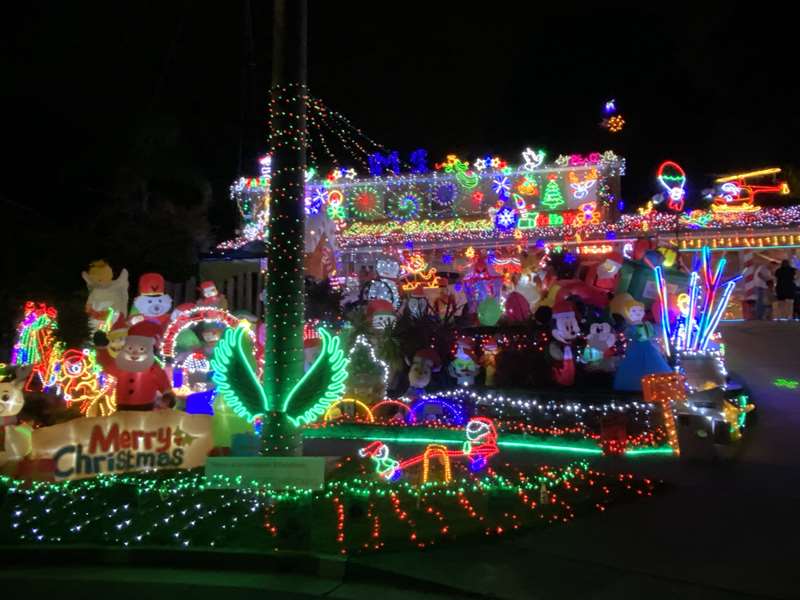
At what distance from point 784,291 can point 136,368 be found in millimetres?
14146

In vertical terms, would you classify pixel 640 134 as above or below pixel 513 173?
above

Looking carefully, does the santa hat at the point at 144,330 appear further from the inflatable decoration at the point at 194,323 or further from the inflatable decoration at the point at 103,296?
the inflatable decoration at the point at 103,296

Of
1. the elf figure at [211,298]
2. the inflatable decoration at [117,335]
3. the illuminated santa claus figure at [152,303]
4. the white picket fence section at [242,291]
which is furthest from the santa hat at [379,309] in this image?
the white picket fence section at [242,291]

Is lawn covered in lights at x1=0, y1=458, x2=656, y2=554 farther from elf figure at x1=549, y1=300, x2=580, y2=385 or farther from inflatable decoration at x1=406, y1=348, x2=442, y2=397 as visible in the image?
inflatable decoration at x1=406, y1=348, x2=442, y2=397

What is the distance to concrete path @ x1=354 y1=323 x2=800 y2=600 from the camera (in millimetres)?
4855

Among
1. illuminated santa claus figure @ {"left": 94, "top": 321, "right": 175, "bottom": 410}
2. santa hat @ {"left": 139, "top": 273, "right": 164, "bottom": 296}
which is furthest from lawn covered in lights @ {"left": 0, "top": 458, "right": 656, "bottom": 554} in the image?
santa hat @ {"left": 139, "top": 273, "right": 164, "bottom": 296}

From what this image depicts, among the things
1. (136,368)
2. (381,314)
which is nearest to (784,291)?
(381,314)

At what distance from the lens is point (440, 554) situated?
5.63m

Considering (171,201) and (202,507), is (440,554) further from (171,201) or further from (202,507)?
(171,201)

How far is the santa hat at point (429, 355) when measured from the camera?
Result: 1202 centimetres

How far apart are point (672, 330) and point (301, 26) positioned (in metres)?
6.90

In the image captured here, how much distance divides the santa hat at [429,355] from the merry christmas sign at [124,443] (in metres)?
4.31

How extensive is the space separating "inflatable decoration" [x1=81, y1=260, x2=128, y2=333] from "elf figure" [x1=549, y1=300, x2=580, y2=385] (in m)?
7.17

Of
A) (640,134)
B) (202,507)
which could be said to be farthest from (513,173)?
(640,134)
